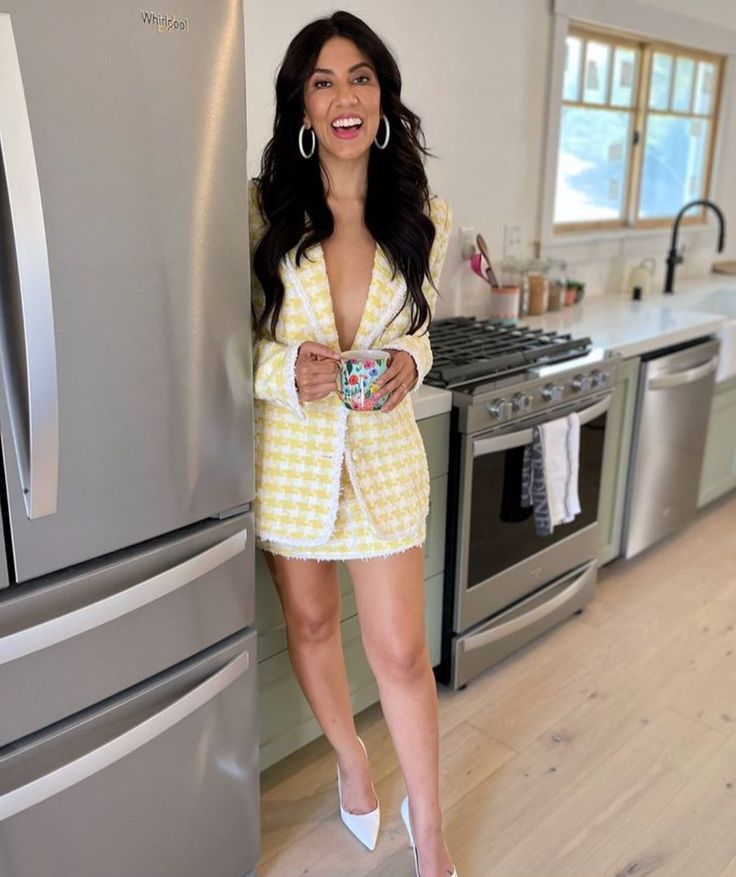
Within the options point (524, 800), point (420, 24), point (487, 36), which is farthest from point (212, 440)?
point (487, 36)

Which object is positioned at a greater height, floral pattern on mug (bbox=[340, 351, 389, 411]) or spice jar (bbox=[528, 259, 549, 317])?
floral pattern on mug (bbox=[340, 351, 389, 411])

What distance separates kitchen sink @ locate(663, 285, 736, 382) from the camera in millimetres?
3123

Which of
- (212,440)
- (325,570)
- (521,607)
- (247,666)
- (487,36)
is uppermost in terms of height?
(487,36)

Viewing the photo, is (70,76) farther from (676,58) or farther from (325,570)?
(676,58)

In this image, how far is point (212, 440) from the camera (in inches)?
53.6

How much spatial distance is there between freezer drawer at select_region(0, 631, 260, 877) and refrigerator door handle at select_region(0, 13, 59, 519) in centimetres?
39

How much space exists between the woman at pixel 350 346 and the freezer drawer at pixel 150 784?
9.9 inches

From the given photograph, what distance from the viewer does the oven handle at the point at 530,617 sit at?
2.30m

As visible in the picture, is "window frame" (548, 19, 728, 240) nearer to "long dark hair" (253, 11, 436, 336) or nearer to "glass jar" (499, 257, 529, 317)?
"glass jar" (499, 257, 529, 317)

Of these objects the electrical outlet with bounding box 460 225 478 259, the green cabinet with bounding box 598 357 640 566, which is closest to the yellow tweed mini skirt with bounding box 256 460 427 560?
the green cabinet with bounding box 598 357 640 566

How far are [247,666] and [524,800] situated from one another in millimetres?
841

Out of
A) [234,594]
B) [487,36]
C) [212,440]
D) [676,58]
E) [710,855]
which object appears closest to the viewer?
[212,440]

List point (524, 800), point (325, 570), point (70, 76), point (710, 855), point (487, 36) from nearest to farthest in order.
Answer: point (70, 76) < point (325, 570) < point (710, 855) < point (524, 800) < point (487, 36)

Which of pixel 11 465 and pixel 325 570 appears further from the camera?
pixel 325 570
